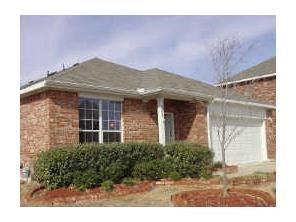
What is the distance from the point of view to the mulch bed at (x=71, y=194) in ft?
32.9

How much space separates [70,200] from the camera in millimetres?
10000

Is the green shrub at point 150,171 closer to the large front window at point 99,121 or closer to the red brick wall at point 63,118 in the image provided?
the large front window at point 99,121

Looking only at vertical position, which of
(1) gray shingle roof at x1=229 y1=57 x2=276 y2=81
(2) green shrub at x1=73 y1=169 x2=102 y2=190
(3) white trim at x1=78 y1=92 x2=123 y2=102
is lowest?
(2) green shrub at x1=73 y1=169 x2=102 y2=190

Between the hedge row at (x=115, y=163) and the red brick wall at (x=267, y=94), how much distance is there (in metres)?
7.36

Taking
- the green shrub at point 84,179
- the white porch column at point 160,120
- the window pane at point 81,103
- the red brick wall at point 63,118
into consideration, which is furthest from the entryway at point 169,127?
the green shrub at point 84,179

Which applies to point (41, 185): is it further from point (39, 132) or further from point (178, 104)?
point (178, 104)

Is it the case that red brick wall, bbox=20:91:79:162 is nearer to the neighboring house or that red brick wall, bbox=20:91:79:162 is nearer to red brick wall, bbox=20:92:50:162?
red brick wall, bbox=20:92:50:162

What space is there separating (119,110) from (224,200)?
20.3 feet

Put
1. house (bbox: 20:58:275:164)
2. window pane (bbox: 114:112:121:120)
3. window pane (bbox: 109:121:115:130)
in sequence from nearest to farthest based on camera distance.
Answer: house (bbox: 20:58:275:164), window pane (bbox: 109:121:115:130), window pane (bbox: 114:112:121:120)

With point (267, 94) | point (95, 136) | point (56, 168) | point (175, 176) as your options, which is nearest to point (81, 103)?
point (95, 136)

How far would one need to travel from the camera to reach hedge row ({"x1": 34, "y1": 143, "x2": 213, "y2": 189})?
1105cm

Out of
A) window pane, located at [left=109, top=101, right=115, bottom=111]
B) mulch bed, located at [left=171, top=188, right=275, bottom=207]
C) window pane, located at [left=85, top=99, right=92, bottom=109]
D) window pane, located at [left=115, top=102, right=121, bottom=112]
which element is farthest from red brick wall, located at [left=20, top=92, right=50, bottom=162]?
mulch bed, located at [left=171, top=188, right=275, bottom=207]
